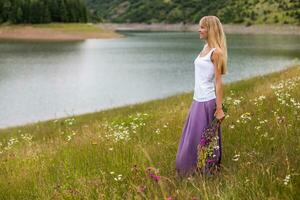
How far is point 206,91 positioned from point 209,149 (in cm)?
159

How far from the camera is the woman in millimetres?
7559

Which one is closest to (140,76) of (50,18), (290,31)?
(50,18)

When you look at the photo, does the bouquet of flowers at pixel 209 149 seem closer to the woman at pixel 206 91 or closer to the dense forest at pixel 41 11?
the woman at pixel 206 91

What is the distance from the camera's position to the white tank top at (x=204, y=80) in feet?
25.6

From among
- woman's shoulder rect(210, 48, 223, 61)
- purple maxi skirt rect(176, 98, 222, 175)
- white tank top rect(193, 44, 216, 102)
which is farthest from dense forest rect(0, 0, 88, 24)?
woman's shoulder rect(210, 48, 223, 61)

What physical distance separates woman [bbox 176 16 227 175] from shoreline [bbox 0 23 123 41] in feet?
422

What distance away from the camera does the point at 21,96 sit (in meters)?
38.3

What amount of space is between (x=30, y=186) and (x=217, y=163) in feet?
10.3

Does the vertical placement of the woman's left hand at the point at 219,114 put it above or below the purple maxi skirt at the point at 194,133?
above

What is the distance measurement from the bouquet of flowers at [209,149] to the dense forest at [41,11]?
14995 cm

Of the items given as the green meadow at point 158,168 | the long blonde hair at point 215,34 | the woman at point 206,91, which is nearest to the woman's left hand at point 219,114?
the woman at point 206,91

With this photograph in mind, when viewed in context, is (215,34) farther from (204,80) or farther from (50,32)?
(50,32)

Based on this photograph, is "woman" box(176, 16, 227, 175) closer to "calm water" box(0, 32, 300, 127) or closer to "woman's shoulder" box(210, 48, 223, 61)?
"woman's shoulder" box(210, 48, 223, 61)

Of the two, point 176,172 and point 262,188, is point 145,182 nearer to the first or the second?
point 176,172
